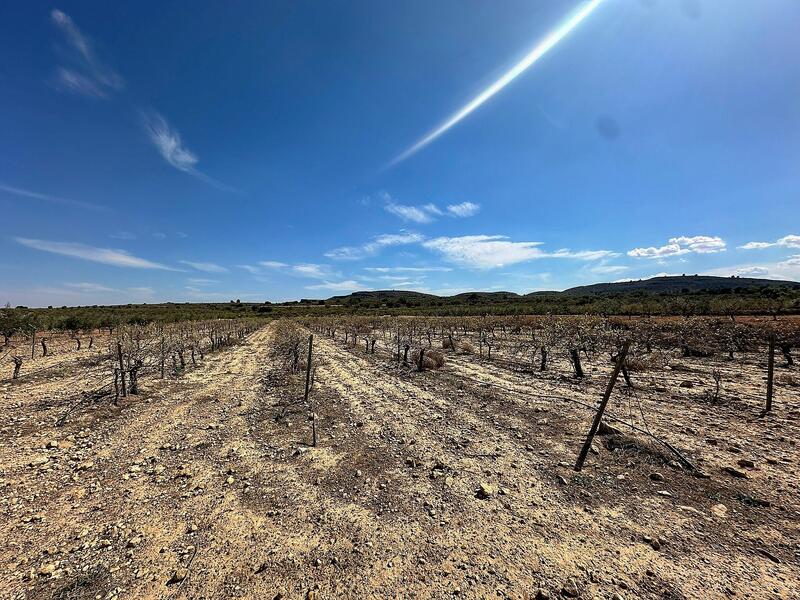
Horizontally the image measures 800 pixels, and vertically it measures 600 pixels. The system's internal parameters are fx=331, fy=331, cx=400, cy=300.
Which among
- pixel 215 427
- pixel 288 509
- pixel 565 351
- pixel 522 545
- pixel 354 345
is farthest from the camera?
pixel 354 345

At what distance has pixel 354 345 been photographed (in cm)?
A: 3036

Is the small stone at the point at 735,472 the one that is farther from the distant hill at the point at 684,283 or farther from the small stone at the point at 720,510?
the distant hill at the point at 684,283

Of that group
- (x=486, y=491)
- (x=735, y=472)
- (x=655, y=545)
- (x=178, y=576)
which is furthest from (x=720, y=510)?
(x=178, y=576)

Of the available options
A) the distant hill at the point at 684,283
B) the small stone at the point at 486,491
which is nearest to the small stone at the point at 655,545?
the small stone at the point at 486,491

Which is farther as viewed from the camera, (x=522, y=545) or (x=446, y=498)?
(x=446, y=498)

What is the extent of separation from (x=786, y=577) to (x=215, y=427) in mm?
12131

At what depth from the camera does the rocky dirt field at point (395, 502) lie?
14.7 ft

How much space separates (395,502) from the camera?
246 inches

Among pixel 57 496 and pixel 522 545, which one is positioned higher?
pixel 57 496

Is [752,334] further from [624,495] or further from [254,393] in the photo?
[254,393]

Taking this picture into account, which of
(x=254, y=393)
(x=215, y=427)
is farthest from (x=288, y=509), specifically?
(x=254, y=393)

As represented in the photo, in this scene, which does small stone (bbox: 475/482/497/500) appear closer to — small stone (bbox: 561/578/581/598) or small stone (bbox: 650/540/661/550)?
small stone (bbox: 561/578/581/598)

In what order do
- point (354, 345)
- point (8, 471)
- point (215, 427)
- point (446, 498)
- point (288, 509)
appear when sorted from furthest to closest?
point (354, 345) < point (215, 427) < point (8, 471) < point (446, 498) < point (288, 509)

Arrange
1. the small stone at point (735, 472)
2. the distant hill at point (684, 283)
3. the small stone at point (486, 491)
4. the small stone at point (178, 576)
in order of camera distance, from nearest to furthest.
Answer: the small stone at point (178, 576)
the small stone at point (486, 491)
the small stone at point (735, 472)
the distant hill at point (684, 283)
